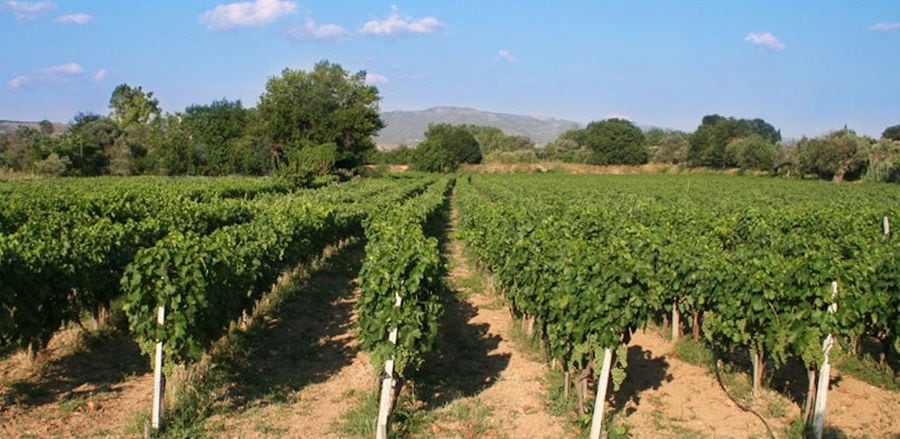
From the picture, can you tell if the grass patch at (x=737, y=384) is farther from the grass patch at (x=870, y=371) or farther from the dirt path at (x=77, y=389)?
the dirt path at (x=77, y=389)

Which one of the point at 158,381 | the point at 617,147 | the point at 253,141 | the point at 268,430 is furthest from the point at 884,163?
the point at 158,381

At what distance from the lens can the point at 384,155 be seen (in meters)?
101

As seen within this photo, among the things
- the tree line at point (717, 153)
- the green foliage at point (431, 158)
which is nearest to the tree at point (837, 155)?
the tree line at point (717, 153)

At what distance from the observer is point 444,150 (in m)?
90.1

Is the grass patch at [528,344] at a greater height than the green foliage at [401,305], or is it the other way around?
the green foliage at [401,305]

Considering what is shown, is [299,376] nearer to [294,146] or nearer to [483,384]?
[483,384]

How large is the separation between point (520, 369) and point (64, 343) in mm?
6063

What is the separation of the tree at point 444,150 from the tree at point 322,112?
841 inches

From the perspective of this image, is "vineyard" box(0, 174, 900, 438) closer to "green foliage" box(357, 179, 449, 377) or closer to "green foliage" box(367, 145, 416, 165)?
"green foliage" box(357, 179, 449, 377)

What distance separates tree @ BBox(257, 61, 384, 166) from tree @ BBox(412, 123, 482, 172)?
21.4m

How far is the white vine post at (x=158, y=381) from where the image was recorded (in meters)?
6.50

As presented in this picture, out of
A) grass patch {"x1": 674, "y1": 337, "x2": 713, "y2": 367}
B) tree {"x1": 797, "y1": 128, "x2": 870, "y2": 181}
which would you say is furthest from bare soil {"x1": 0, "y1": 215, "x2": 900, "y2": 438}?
tree {"x1": 797, "y1": 128, "x2": 870, "y2": 181}

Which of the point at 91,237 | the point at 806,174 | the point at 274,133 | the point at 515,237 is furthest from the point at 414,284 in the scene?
the point at 806,174

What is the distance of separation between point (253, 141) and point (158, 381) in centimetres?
6548
